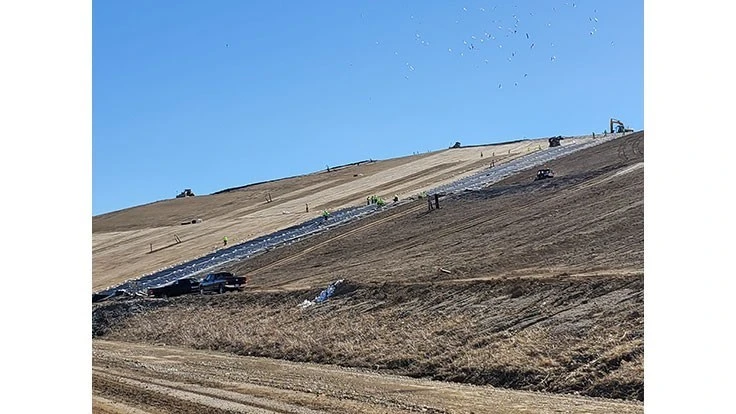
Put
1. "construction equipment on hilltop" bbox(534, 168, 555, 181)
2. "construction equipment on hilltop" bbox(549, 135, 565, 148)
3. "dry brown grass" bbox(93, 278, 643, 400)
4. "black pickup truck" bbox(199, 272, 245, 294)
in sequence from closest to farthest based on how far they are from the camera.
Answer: "dry brown grass" bbox(93, 278, 643, 400)
"black pickup truck" bbox(199, 272, 245, 294)
"construction equipment on hilltop" bbox(534, 168, 555, 181)
"construction equipment on hilltop" bbox(549, 135, 565, 148)

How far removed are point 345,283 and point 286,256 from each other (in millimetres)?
14934

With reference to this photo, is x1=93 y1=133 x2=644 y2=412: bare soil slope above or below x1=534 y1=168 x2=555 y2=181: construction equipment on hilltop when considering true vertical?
below

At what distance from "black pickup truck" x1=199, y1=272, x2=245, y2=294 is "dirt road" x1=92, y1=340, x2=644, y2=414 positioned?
15.7 m

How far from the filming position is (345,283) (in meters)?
26.9

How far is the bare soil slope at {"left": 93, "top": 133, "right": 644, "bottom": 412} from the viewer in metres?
15.2

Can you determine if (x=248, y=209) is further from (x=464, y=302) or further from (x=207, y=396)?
(x=207, y=396)

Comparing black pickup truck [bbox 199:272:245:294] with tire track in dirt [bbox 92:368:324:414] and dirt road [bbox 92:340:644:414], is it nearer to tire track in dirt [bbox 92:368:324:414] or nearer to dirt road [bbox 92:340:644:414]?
dirt road [bbox 92:340:644:414]

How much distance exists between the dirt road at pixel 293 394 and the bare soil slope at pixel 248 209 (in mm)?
29219

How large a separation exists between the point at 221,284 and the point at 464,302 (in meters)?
14.9

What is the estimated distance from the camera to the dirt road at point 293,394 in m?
10.9

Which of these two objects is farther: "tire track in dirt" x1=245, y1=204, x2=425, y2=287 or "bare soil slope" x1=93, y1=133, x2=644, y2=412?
"tire track in dirt" x1=245, y1=204, x2=425, y2=287

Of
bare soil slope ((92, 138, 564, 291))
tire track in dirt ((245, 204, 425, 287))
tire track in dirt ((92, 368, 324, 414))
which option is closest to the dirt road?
tire track in dirt ((92, 368, 324, 414))
